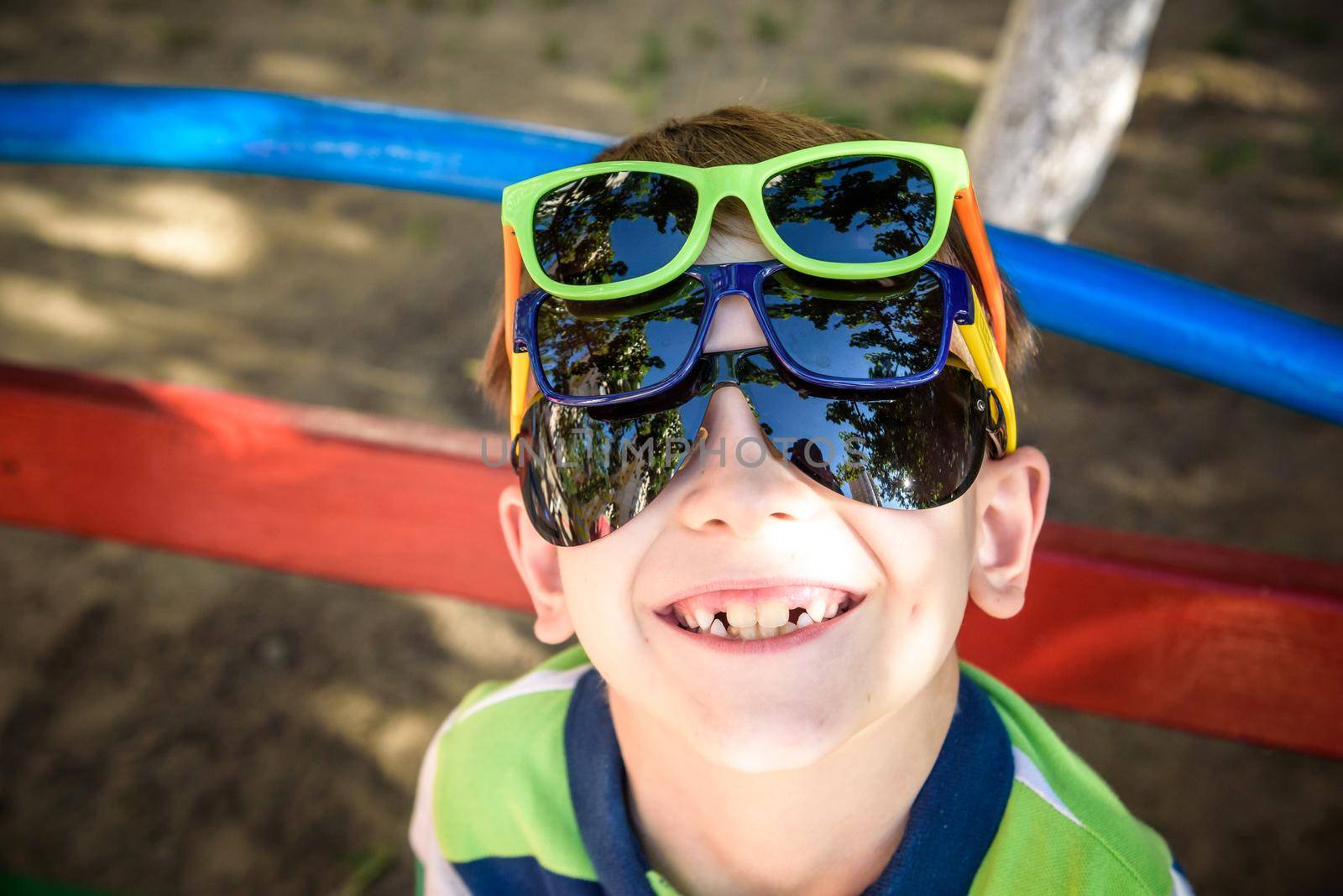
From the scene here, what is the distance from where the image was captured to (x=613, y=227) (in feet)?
3.68

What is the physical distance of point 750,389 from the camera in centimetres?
109

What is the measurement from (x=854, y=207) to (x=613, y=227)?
9.7 inches

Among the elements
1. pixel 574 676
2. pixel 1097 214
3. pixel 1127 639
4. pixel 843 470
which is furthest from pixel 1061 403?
pixel 843 470

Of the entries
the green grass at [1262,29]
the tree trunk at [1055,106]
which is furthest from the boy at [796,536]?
the green grass at [1262,29]

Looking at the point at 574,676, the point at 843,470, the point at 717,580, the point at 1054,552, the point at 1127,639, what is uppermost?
the point at 843,470

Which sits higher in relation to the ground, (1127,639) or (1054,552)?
(1054,552)

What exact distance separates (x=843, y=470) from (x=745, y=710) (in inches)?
10.3

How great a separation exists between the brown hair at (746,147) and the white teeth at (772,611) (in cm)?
44

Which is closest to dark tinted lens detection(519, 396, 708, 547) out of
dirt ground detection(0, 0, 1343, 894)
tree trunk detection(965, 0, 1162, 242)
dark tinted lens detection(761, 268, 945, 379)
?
dark tinted lens detection(761, 268, 945, 379)

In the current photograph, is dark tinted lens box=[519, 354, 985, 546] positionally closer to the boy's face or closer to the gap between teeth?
the boy's face

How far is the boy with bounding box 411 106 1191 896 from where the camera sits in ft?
3.56

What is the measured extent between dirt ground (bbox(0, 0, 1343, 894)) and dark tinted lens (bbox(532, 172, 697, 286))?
670 mm

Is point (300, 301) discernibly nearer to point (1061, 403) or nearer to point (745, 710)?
point (1061, 403)

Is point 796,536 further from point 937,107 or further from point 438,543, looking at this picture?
point 937,107
